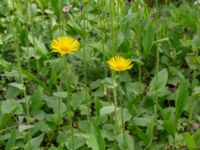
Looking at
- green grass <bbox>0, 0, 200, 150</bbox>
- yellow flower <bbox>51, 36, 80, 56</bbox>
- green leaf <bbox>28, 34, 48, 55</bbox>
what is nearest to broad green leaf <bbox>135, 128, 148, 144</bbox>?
green grass <bbox>0, 0, 200, 150</bbox>

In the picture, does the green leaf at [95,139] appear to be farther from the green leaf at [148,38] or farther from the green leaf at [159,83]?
the green leaf at [148,38]

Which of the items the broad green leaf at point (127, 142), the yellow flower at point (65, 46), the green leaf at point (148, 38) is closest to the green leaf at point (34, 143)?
the broad green leaf at point (127, 142)

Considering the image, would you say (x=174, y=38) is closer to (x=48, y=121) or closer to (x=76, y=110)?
(x=76, y=110)

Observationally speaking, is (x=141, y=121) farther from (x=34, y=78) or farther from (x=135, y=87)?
(x=34, y=78)

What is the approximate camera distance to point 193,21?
8.43ft

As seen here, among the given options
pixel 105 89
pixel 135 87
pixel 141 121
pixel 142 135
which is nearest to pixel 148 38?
pixel 135 87

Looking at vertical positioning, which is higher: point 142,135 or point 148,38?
point 148,38

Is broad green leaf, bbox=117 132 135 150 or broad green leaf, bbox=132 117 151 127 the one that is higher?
broad green leaf, bbox=132 117 151 127

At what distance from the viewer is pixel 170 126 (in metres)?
1.90

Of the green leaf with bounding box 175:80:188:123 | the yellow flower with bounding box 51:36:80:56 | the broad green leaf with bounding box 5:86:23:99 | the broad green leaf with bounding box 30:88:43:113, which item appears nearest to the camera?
the yellow flower with bounding box 51:36:80:56

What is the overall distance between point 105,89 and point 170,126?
13.5 inches

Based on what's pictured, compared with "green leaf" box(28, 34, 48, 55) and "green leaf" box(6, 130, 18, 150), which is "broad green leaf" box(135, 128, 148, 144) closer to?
"green leaf" box(6, 130, 18, 150)

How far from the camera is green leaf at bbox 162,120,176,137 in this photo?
1.88m

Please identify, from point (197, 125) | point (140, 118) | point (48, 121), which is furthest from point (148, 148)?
point (48, 121)
